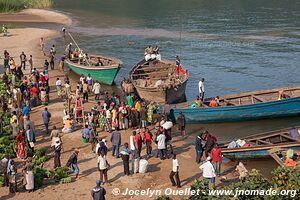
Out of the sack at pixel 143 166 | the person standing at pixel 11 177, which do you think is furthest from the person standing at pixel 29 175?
the sack at pixel 143 166

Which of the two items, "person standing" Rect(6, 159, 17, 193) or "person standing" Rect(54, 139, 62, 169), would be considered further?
"person standing" Rect(54, 139, 62, 169)

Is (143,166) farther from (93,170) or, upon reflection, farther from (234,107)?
(234,107)

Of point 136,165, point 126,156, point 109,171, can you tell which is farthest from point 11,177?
point 136,165

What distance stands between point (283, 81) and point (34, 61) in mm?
22486

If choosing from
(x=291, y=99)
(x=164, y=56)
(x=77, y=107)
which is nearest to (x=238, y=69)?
(x=164, y=56)

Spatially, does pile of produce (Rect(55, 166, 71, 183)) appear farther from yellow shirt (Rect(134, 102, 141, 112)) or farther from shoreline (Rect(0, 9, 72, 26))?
shoreline (Rect(0, 9, 72, 26))

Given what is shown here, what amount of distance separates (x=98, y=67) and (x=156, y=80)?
17.2 feet

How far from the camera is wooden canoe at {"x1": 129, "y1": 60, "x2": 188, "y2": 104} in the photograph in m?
29.8

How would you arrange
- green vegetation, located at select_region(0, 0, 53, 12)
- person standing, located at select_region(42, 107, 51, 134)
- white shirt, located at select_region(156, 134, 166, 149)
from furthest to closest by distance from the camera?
green vegetation, located at select_region(0, 0, 53, 12) < person standing, located at select_region(42, 107, 51, 134) < white shirt, located at select_region(156, 134, 166, 149)

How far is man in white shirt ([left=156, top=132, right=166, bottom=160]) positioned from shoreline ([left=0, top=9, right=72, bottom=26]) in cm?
5522

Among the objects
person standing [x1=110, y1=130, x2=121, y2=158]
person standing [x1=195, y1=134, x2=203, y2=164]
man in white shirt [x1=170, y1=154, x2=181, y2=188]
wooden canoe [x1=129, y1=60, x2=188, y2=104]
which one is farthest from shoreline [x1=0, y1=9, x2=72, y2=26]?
man in white shirt [x1=170, y1=154, x2=181, y2=188]

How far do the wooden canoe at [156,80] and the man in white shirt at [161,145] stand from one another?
8.84 meters

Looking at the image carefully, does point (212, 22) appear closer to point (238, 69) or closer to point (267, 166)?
point (238, 69)

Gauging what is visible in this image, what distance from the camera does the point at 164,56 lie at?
50750 millimetres
